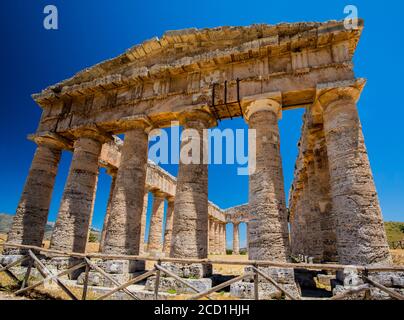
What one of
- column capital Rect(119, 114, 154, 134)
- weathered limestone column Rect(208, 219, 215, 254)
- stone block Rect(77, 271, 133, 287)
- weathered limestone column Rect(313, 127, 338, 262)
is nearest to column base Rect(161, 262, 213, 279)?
stone block Rect(77, 271, 133, 287)

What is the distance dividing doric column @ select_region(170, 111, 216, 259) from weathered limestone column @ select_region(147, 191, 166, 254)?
1205cm

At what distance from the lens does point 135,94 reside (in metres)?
11.6

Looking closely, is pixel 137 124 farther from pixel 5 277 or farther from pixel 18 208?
pixel 5 277

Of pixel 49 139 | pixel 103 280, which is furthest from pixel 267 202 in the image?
pixel 49 139

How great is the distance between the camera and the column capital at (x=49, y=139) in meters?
12.4

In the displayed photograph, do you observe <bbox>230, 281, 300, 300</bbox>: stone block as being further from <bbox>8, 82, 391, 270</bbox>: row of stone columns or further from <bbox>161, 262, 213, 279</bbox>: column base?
<bbox>161, 262, 213, 279</bbox>: column base

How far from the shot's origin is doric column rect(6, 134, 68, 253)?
11.0 meters

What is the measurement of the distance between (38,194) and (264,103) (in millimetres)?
11047

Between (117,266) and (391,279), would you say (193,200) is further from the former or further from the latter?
(391,279)

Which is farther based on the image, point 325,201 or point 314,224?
point 314,224

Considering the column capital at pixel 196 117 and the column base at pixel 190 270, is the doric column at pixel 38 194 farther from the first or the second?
the column base at pixel 190 270

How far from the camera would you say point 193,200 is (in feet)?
29.3

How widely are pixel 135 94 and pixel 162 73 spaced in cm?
168

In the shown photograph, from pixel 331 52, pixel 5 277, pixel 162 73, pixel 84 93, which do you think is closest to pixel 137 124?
pixel 162 73
